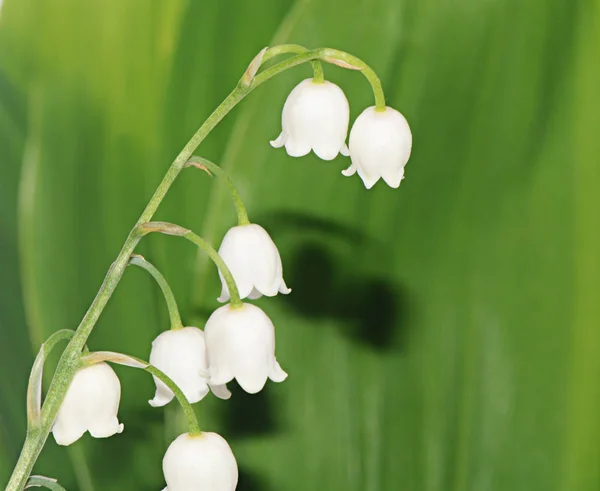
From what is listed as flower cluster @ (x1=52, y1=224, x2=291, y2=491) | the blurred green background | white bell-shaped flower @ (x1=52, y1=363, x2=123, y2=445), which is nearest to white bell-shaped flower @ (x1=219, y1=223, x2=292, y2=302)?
flower cluster @ (x1=52, y1=224, x2=291, y2=491)

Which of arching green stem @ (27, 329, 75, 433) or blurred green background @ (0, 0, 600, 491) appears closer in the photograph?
arching green stem @ (27, 329, 75, 433)

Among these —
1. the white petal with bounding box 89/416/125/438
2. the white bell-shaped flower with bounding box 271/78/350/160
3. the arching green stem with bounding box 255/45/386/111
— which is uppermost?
the arching green stem with bounding box 255/45/386/111

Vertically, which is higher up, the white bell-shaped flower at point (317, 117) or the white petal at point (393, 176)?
the white bell-shaped flower at point (317, 117)

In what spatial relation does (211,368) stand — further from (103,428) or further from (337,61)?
(337,61)

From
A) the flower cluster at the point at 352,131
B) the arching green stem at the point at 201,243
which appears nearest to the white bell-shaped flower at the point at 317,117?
the flower cluster at the point at 352,131

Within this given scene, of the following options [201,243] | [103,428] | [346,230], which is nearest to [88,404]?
[103,428]

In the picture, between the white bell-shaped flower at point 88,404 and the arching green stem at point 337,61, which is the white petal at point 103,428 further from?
the arching green stem at point 337,61

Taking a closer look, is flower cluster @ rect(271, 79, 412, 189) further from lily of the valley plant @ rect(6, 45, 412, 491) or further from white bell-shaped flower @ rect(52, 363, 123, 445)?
white bell-shaped flower @ rect(52, 363, 123, 445)
